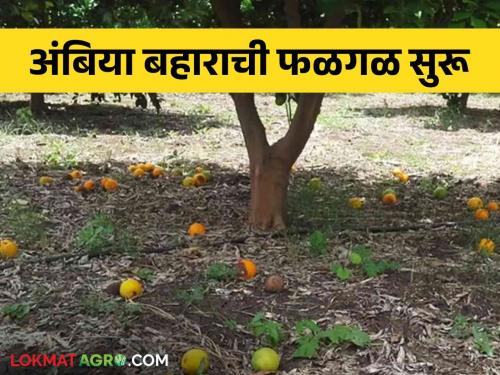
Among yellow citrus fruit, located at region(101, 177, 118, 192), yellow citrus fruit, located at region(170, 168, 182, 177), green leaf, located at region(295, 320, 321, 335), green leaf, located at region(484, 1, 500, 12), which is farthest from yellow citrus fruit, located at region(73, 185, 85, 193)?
green leaf, located at region(484, 1, 500, 12)

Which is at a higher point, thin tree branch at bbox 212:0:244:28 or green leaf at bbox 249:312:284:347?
thin tree branch at bbox 212:0:244:28

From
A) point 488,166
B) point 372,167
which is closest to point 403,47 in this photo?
point 372,167

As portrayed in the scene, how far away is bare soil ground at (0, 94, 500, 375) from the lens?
3389mm

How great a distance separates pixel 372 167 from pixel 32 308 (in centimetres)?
531

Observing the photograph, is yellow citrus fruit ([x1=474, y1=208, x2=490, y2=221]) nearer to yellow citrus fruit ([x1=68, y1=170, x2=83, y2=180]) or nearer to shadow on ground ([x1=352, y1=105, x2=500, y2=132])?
yellow citrus fruit ([x1=68, y1=170, x2=83, y2=180])

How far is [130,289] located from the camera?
12.7ft

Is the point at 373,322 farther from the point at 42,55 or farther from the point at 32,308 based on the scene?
the point at 42,55

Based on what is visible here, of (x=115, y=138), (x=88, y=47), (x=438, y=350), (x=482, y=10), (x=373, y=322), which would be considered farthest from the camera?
(x=115, y=138)

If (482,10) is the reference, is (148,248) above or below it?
below

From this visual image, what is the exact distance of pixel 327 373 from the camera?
3209 mm

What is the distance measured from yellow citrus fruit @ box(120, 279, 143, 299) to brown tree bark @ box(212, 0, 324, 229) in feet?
5.40

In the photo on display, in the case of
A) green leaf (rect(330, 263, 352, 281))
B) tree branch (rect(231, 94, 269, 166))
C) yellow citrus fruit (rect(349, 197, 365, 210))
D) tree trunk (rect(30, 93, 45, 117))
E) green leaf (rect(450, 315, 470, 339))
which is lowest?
tree trunk (rect(30, 93, 45, 117))

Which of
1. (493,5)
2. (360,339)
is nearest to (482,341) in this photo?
(360,339)

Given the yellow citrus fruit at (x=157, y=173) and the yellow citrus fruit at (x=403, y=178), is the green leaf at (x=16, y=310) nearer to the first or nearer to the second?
the yellow citrus fruit at (x=157, y=173)
